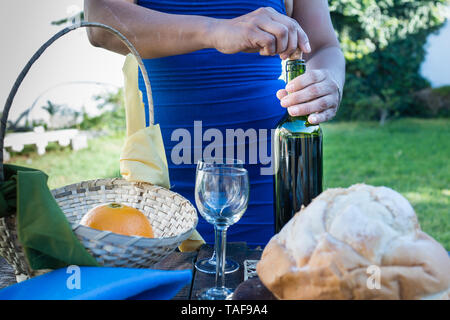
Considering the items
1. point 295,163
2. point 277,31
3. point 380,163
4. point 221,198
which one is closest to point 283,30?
point 277,31

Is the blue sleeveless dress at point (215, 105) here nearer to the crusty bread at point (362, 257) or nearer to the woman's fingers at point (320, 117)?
the woman's fingers at point (320, 117)

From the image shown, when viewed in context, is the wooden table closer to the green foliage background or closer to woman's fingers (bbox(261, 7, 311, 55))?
woman's fingers (bbox(261, 7, 311, 55))

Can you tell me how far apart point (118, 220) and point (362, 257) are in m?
0.40

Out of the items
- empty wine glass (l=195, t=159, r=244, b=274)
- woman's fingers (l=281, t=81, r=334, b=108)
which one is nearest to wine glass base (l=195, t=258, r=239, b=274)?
empty wine glass (l=195, t=159, r=244, b=274)

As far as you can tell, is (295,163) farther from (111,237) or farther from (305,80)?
(111,237)

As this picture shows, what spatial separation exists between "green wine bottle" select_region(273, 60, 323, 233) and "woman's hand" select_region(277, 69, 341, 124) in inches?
0.8

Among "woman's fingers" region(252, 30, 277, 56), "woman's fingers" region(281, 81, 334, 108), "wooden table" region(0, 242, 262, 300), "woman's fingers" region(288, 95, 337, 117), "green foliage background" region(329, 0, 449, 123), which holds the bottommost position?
"wooden table" region(0, 242, 262, 300)

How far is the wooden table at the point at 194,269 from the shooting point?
2.46 ft

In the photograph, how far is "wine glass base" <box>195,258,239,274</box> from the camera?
81 cm

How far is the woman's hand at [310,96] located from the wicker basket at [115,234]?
0.29 meters

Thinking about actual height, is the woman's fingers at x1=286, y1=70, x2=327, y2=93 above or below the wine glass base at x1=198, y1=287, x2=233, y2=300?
above

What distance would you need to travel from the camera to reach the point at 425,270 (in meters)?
0.53
